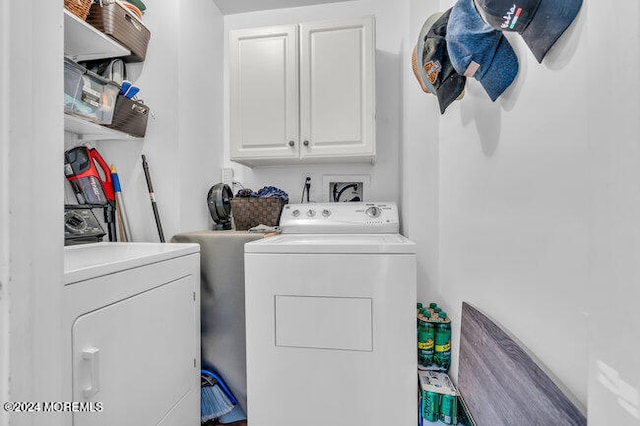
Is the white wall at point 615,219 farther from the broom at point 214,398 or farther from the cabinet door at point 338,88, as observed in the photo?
the broom at point 214,398

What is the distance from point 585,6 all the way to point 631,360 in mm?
718

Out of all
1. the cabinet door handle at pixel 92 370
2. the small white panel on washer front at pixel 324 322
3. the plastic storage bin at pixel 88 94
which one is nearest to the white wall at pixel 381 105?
the small white panel on washer front at pixel 324 322

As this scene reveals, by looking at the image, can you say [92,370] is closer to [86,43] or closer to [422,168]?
[86,43]

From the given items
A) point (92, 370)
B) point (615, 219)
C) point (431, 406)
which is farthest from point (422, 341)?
point (92, 370)

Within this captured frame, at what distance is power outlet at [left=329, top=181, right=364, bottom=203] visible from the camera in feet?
6.86

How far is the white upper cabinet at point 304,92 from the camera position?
1766mm

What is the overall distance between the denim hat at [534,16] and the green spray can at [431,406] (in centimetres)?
140

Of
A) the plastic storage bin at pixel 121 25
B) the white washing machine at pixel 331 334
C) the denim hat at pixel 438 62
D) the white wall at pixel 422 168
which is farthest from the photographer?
the white wall at pixel 422 168

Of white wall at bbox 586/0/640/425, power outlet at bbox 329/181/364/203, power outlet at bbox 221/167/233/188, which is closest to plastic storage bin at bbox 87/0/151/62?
power outlet at bbox 221/167/233/188

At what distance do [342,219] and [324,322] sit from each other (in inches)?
28.4

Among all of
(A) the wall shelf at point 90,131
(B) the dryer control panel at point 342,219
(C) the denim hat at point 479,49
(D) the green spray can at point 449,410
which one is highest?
(C) the denim hat at point 479,49

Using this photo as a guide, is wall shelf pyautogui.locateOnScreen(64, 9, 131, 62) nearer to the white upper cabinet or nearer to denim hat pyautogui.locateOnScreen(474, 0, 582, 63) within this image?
the white upper cabinet

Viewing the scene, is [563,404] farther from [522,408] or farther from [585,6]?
[585,6]

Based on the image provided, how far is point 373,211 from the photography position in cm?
179
